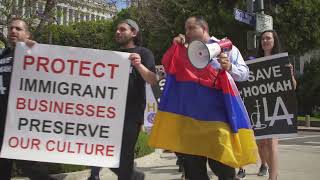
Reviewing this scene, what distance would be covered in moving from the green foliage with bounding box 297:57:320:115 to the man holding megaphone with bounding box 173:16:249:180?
33.0 meters

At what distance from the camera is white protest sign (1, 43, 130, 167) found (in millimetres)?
5188

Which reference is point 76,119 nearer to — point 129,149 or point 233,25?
point 129,149

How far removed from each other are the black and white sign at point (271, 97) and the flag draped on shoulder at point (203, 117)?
7.07 feet

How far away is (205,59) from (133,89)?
33.2 inches

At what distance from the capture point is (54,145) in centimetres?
521

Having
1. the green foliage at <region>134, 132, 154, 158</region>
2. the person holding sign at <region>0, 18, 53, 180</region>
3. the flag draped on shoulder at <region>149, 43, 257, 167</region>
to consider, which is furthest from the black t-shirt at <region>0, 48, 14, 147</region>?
the green foliage at <region>134, 132, 154, 158</region>

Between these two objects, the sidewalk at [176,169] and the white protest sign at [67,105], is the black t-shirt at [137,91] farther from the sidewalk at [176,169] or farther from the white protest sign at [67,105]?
the sidewalk at [176,169]

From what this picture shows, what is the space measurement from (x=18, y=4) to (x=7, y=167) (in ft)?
22.1

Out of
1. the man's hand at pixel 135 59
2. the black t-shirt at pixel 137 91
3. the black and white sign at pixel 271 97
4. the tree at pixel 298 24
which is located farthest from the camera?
the tree at pixel 298 24

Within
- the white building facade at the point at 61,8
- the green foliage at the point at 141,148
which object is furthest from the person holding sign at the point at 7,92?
the white building facade at the point at 61,8

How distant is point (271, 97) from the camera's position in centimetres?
704

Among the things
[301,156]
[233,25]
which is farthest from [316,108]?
[301,156]

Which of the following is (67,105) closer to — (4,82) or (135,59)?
(4,82)

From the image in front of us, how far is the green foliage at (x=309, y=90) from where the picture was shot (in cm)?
3681
